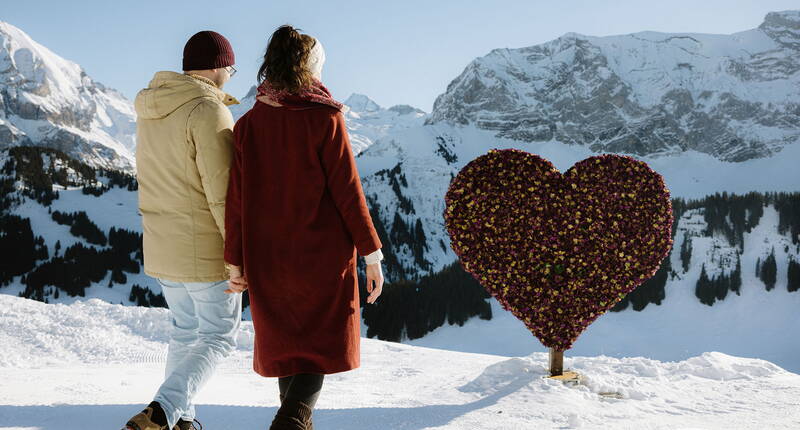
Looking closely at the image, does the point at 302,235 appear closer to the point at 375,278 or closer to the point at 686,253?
the point at 375,278

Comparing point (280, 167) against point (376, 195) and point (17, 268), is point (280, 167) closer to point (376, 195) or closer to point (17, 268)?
point (17, 268)

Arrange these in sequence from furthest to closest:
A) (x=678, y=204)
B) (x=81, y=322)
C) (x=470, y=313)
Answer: (x=678, y=204), (x=470, y=313), (x=81, y=322)

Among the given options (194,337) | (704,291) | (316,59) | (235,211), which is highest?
(316,59)

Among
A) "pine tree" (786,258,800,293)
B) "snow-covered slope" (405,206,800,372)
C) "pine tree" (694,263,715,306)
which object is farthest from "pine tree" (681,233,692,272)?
"pine tree" (786,258,800,293)

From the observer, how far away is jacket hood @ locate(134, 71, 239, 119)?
11.7 feet

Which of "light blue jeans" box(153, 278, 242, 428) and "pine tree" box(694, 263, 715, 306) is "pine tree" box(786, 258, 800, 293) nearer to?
"pine tree" box(694, 263, 715, 306)

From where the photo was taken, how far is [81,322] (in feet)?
34.6

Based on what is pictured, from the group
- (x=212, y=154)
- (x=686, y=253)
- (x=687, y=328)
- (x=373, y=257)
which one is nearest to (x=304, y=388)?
(x=373, y=257)

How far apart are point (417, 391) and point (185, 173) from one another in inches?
178

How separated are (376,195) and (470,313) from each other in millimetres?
120371

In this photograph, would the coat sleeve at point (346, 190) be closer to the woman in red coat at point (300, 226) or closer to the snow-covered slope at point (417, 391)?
the woman in red coat at point (300, 226)

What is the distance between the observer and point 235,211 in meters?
3.34

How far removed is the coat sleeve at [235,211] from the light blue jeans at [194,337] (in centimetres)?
43

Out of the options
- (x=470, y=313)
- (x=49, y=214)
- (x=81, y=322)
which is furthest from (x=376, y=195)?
(x=81, y=322)
